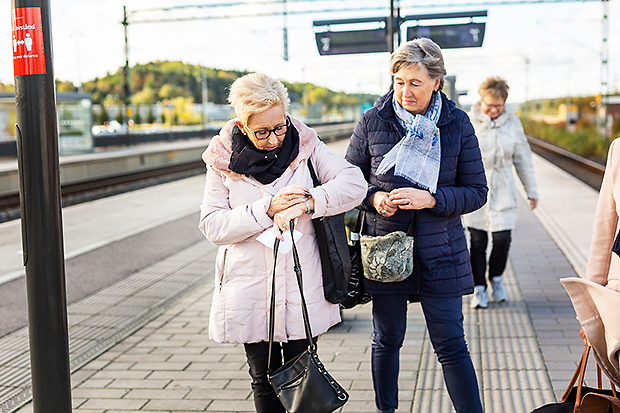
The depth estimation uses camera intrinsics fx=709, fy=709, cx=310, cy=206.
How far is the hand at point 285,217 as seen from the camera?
2.71m

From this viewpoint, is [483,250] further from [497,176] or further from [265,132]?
[265,132]

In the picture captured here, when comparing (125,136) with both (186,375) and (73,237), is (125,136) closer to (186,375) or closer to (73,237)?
(73,237)

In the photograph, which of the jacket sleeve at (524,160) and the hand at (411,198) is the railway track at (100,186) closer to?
the jacket sleeve at (524,160)

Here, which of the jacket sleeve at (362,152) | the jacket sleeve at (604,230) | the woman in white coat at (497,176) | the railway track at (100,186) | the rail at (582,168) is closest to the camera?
the jacket sleeve at (604,230)

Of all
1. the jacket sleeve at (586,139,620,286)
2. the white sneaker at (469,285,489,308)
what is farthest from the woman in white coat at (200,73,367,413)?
the white sneaker at (469,285,489,308)

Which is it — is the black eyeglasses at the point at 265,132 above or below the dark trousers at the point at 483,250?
above

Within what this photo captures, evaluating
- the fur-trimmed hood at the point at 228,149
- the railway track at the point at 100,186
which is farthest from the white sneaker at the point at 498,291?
the railway track at the point at 100,186

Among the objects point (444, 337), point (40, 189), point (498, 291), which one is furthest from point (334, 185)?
point (498, 291)

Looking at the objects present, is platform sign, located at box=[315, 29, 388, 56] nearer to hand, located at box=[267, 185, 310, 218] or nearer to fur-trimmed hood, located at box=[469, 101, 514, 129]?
fur-trimmed hood, located at box=[469, 101, 514, 129]

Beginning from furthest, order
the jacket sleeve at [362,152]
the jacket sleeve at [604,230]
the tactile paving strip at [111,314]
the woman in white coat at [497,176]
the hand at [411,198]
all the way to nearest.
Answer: the woman in white coat at [497,176] < the tactile paving strip at [111,314] < the jacket sleeve at [362,152] < the hand at [411,198] < the jacket sleeve at [604,230]

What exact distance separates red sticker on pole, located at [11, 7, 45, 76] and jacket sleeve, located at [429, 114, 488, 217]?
68.3 inches

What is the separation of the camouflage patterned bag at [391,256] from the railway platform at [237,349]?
95 centimetres

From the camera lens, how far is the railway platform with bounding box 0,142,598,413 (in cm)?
397

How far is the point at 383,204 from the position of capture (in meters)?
3.18
